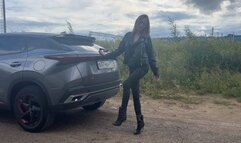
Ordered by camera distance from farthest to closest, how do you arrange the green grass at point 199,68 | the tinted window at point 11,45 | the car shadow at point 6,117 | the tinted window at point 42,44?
the green grass at point 199,68, the car shadow at point 6,117, the tinted window at point 11,45, the tinted window at point 42,44

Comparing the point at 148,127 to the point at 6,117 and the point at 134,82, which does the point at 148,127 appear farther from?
the point at 6,117

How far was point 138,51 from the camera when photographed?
5734 mm

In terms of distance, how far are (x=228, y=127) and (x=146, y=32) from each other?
2312 millimetres

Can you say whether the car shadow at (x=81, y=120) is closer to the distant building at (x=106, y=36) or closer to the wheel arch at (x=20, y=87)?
the wheel arch at (x=20, y=87)

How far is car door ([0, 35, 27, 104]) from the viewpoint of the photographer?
5992 mm

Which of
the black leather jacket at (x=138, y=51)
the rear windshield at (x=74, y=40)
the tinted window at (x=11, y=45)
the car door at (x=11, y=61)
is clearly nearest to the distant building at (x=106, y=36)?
the rear windshield at (x=74, y=40)

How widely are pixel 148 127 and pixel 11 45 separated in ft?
9.52

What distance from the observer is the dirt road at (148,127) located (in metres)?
5.58

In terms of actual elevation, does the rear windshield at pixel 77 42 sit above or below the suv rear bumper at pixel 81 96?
above

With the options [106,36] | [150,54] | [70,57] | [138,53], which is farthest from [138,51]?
[106,36]

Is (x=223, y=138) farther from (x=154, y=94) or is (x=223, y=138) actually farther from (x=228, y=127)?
(x=154, y=94)

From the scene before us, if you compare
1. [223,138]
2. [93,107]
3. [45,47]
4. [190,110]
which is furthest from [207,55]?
[45,47]

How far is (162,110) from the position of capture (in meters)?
7.83

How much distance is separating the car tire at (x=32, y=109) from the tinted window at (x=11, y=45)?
780 mm
